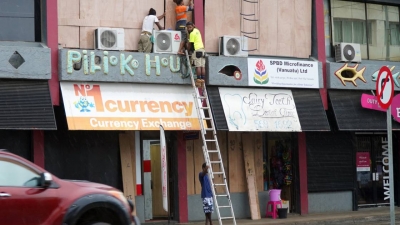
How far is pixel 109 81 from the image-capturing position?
63.6ft

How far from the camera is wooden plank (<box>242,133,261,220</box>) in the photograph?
22.1 m

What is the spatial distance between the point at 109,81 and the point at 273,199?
6334mm

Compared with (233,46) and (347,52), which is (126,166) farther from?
(347,52)

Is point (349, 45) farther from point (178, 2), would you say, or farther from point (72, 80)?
point (72, 80)

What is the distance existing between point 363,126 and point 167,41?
6878 millimetres

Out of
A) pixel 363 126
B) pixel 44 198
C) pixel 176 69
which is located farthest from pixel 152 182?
pixel 44 198

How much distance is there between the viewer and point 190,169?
21.4 metres

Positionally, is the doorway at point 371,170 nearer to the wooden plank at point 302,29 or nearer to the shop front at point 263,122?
the shop front at point 263,122

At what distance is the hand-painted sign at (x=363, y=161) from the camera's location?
2483 cm

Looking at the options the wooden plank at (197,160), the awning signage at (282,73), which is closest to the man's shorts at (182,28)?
the awning signage at (282,73)

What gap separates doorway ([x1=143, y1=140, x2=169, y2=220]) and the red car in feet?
29.5

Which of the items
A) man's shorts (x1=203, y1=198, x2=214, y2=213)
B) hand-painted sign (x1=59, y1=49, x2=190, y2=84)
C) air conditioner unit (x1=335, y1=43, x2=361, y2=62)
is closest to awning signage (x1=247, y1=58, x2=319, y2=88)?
air conditioner unit (x1=335, y1=43, x2=361, y2=62)

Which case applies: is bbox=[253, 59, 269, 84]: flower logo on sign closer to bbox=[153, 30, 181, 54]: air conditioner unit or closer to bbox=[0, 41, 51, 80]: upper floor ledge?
bbox=[153, 30, 181, 54]: air conditioner unit

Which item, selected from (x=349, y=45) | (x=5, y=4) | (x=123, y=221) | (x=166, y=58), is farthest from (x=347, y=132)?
(x=123, y=221)
